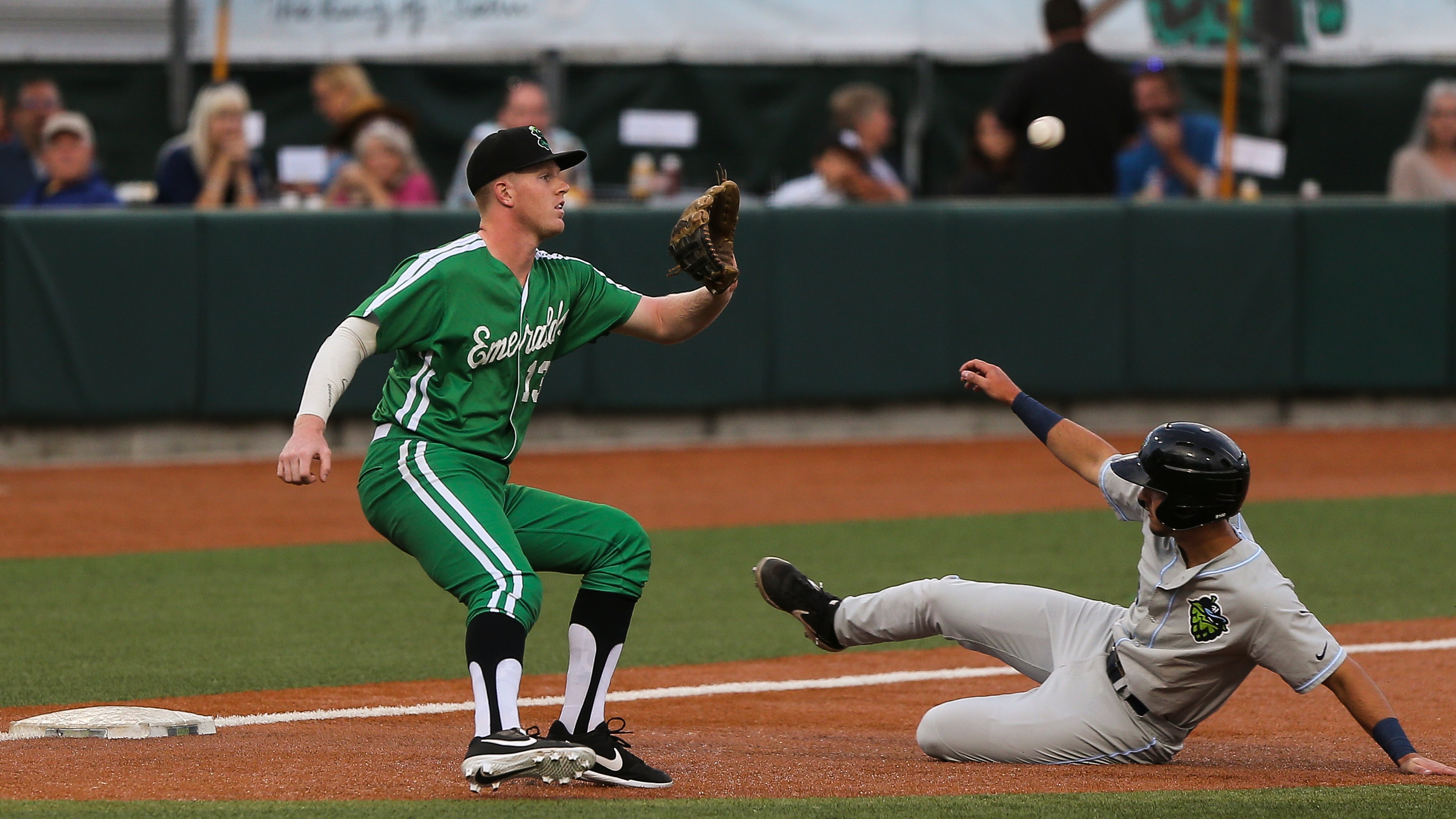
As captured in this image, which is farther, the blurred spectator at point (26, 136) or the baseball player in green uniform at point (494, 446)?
the blurred spectator at point (26, 136)

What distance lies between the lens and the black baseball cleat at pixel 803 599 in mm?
5672

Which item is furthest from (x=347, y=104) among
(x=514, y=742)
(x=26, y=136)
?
(x=514, y=742)

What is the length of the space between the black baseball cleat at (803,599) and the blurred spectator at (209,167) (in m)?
7.37

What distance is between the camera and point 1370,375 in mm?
14234

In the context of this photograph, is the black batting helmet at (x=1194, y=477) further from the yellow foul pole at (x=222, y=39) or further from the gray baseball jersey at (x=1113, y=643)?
the yellow foul pole at (x=222, y=39)

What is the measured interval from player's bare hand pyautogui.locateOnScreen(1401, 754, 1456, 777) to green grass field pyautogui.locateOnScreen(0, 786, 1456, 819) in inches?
11.3

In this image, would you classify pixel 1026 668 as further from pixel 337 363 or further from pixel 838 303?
pixel 838 303

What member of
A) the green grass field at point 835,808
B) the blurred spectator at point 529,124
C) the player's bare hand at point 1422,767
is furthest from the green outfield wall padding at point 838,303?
the player's bare hand at point 1422,767

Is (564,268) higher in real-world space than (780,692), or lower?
higher

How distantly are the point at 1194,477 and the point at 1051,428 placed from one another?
646 mm

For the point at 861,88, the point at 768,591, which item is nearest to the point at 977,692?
the point at 768,591

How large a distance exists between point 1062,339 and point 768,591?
837 centimetres

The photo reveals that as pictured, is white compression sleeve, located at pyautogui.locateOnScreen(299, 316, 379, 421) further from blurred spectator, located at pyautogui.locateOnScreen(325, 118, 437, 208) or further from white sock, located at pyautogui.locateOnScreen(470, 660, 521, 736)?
blurred spectator, located at pyautogui.locateOnScreen(325, 118, 437, 208)

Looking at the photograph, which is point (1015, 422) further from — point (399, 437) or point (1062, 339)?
point (399, 437)
